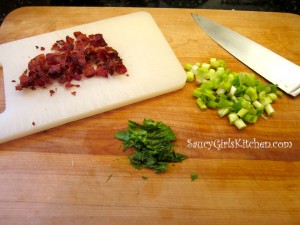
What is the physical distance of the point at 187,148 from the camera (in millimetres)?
1458

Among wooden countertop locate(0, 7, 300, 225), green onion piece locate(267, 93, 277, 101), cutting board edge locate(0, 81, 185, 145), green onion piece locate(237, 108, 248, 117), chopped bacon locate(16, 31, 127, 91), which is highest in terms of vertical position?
chopped bacon locate(16, 31, 127, 91)

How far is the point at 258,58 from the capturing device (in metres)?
1.78

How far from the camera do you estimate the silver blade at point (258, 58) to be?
5.51 ft

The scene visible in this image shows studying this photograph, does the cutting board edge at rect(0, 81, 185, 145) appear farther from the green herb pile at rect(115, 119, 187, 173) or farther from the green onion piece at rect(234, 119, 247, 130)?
the green onion piece at rect(234, 119, 247, 130)

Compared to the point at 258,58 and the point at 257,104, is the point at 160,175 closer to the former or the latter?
the point at 257,104

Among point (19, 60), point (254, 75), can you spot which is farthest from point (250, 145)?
point (19, 60)

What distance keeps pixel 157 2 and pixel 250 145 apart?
142 cm

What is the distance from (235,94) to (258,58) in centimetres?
33

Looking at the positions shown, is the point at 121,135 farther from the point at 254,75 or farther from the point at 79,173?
the point at 254,75

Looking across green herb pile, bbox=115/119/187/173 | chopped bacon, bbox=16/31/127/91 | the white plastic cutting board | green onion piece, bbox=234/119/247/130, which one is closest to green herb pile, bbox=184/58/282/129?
green onion piece, bbox=234/119/247/130

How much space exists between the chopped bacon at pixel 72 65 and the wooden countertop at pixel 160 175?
0.22 m

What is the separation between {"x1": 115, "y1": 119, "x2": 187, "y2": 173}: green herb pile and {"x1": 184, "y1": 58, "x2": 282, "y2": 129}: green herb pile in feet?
0.94

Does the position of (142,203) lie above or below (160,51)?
below

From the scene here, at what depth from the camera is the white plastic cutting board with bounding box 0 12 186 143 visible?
152 centimetres
